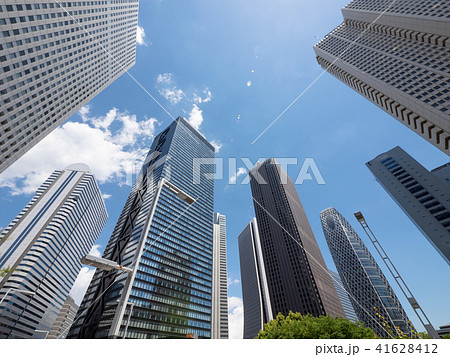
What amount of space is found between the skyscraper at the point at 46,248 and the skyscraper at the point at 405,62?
139783mm

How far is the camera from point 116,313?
58812mm

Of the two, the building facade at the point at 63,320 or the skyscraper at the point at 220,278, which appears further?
the building facade at the point at 63,320

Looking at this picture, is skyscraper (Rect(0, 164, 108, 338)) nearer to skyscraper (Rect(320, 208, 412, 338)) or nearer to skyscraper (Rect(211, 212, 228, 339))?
skyscraper (Rect(211, 212, 228, 339))

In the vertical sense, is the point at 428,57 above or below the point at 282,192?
below

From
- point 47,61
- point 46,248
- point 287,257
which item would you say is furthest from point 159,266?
point 46,248

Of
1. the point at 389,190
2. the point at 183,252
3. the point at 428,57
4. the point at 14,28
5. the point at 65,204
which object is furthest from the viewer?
the point at 65,204

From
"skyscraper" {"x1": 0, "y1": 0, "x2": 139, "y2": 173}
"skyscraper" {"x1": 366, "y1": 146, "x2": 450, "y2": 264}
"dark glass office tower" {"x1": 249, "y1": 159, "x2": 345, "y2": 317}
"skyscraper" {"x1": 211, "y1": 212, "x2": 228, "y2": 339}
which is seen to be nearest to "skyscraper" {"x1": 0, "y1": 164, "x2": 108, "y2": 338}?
"skyscraper" {"x1": 0, "y1": 0, "x2": 139, "y2": 173}

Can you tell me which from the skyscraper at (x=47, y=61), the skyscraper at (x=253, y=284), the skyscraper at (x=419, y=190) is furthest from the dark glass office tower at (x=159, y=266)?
the skyscraper at (x=419, y=190)

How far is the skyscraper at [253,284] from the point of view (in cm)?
13225

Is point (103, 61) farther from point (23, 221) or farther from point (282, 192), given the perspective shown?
point (282, 192)

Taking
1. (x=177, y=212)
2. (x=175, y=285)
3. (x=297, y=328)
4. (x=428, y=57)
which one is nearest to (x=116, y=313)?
(x=175, y=285)

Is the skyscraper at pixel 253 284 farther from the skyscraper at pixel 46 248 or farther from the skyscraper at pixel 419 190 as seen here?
the skyscraper at pixel 46 248

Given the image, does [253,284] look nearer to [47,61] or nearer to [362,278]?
[362,278]

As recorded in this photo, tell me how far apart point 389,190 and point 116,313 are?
105695mm
